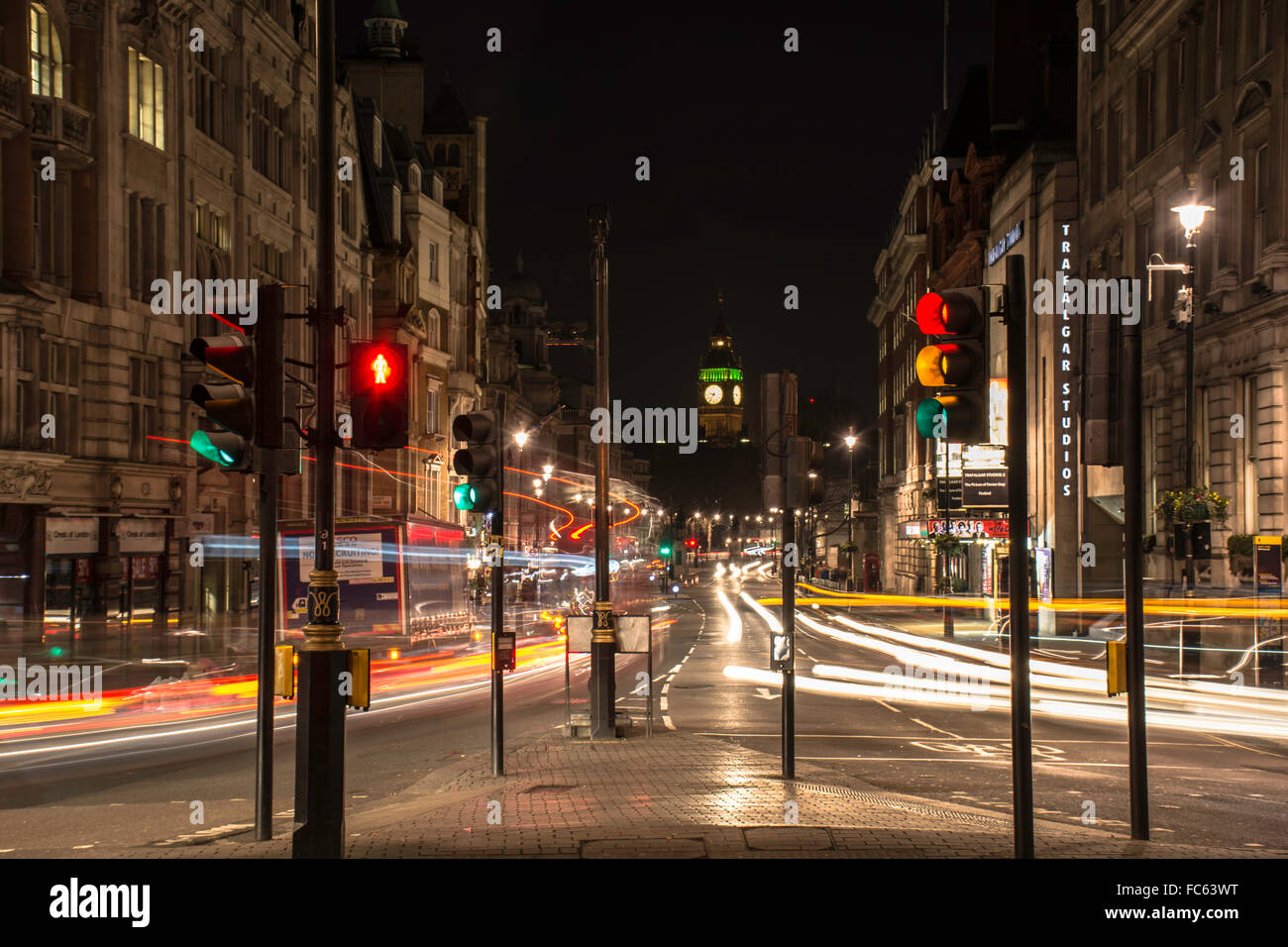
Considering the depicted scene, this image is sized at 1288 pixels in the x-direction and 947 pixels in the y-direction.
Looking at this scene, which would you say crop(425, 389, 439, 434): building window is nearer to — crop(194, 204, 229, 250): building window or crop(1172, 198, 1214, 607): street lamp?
crop(194, 204, 229, 250): building window

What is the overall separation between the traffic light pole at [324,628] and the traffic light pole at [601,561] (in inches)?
290

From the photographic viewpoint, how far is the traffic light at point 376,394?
31.4ft

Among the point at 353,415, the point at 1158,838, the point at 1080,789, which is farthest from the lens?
the point at 1080,789

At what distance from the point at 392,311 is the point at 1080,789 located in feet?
158

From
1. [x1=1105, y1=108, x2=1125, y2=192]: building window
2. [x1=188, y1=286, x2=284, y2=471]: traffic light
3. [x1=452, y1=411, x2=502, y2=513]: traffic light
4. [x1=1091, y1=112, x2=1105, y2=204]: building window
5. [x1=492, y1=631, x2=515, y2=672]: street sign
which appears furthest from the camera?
[x1=1091, y1=112, x2=1105, y2=204]: building window

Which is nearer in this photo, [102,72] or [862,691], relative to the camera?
[862,691]

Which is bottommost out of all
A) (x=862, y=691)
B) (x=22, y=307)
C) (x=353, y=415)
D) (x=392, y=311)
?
(x=862, y=691)

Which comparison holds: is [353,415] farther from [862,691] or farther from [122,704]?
[862,691]

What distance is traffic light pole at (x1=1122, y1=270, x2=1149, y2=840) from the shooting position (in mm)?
10523

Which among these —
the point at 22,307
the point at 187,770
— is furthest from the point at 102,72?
the point at 187,770

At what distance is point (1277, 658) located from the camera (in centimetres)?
2406
